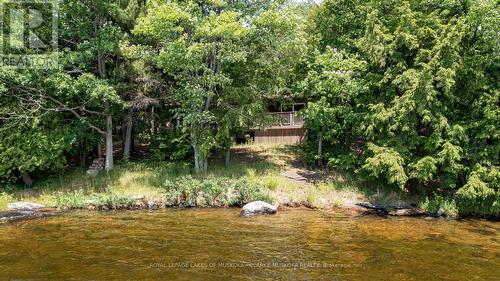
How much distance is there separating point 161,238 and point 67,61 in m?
12.3

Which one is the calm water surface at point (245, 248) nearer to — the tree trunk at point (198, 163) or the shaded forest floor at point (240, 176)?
the shaded forest floor at point (240, 176)

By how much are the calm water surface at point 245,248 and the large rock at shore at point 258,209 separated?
557 mm

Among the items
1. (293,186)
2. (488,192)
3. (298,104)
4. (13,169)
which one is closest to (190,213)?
(293,186)

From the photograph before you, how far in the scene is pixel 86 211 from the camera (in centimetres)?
1564

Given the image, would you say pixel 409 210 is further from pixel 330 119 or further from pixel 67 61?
pixel 67 61

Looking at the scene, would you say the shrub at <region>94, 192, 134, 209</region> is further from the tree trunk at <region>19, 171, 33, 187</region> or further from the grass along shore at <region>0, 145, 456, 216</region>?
the tree trunk at <region>19, 171, 33, 187</region>

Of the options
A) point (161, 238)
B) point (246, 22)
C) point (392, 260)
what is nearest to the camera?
point (392, 260)

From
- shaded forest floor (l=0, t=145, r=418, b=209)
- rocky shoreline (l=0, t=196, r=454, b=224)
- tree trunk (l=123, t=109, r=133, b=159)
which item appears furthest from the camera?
tree trunk (l=123, t=109, r=133, b=159)

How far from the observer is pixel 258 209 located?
15.0 m

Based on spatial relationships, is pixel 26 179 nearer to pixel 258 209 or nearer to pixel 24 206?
pixel 24 206

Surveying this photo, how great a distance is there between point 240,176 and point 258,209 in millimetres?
4283

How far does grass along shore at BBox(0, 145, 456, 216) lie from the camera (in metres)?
16.6

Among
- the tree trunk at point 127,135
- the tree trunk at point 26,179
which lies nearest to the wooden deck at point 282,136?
the tree trunk at point 127,135

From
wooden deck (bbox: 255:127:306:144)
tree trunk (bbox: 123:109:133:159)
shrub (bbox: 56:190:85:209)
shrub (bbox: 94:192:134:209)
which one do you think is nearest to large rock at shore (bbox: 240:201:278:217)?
shrub (bbox: 94:192:134:209)
